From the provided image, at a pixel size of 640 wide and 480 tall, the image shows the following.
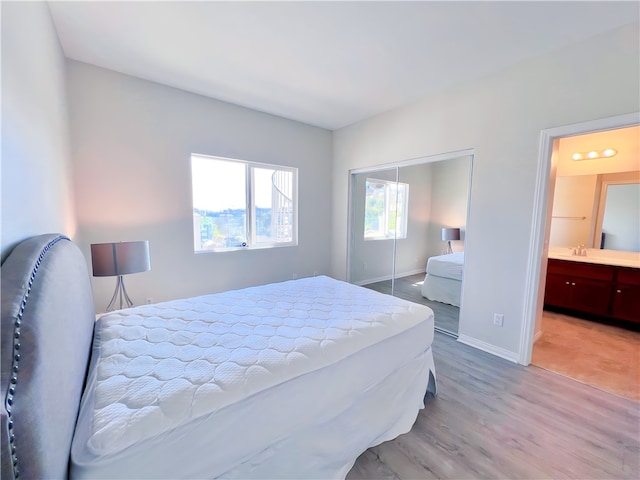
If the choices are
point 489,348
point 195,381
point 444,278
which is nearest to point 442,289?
point 444,278

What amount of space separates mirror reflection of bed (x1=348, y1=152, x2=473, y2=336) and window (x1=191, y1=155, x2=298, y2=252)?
105 cm

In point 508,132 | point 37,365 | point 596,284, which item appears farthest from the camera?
point 596,284

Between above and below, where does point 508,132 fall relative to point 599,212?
above

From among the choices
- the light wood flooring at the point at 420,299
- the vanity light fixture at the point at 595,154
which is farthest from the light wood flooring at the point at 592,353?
the vanity light fixture at the point at 595,154

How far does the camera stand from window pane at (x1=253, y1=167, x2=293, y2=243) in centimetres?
372

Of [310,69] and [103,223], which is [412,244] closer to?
[310,69]

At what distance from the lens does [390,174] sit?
3629 mm

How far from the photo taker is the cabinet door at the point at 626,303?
298 centimetres

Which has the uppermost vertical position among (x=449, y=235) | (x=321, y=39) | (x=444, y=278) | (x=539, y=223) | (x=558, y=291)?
(x=321, y=39)

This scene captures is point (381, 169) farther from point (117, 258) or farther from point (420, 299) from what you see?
point (117, 258)

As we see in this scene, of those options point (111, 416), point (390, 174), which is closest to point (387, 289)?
point (390, 174)

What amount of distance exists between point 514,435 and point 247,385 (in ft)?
5.71

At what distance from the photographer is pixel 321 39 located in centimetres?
207

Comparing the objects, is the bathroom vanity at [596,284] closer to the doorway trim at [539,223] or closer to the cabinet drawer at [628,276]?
Result: the cabinet drawer at [628,276]
